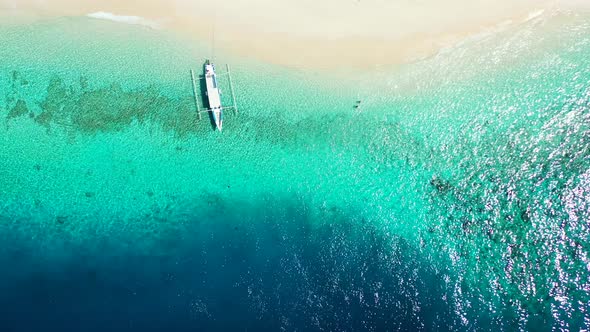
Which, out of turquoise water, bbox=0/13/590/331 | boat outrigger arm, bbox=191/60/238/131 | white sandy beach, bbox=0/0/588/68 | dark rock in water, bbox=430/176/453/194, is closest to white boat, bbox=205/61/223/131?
boat outrigger arm, bbox=191/60/238/131

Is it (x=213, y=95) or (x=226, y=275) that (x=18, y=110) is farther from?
(x=226, y=275)

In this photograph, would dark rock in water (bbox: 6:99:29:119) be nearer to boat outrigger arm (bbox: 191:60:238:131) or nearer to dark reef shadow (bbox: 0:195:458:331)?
dark reef shadow (bbox: 0:195:458:331)

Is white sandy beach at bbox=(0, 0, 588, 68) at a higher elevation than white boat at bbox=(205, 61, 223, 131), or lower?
higher

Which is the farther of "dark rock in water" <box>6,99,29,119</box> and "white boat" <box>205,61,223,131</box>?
"dark rock in water" <box>6,99,29,119</box>

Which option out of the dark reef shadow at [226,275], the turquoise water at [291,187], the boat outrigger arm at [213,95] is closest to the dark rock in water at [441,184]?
the turquoise water at [291,187]

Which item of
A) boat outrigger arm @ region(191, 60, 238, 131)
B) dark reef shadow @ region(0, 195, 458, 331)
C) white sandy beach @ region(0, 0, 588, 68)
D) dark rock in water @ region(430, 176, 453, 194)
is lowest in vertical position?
dark reef shadow @ region(0, 195, 458, 331)

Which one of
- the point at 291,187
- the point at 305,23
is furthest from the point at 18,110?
the point at 305,23

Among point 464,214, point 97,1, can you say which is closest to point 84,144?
point 97,1
